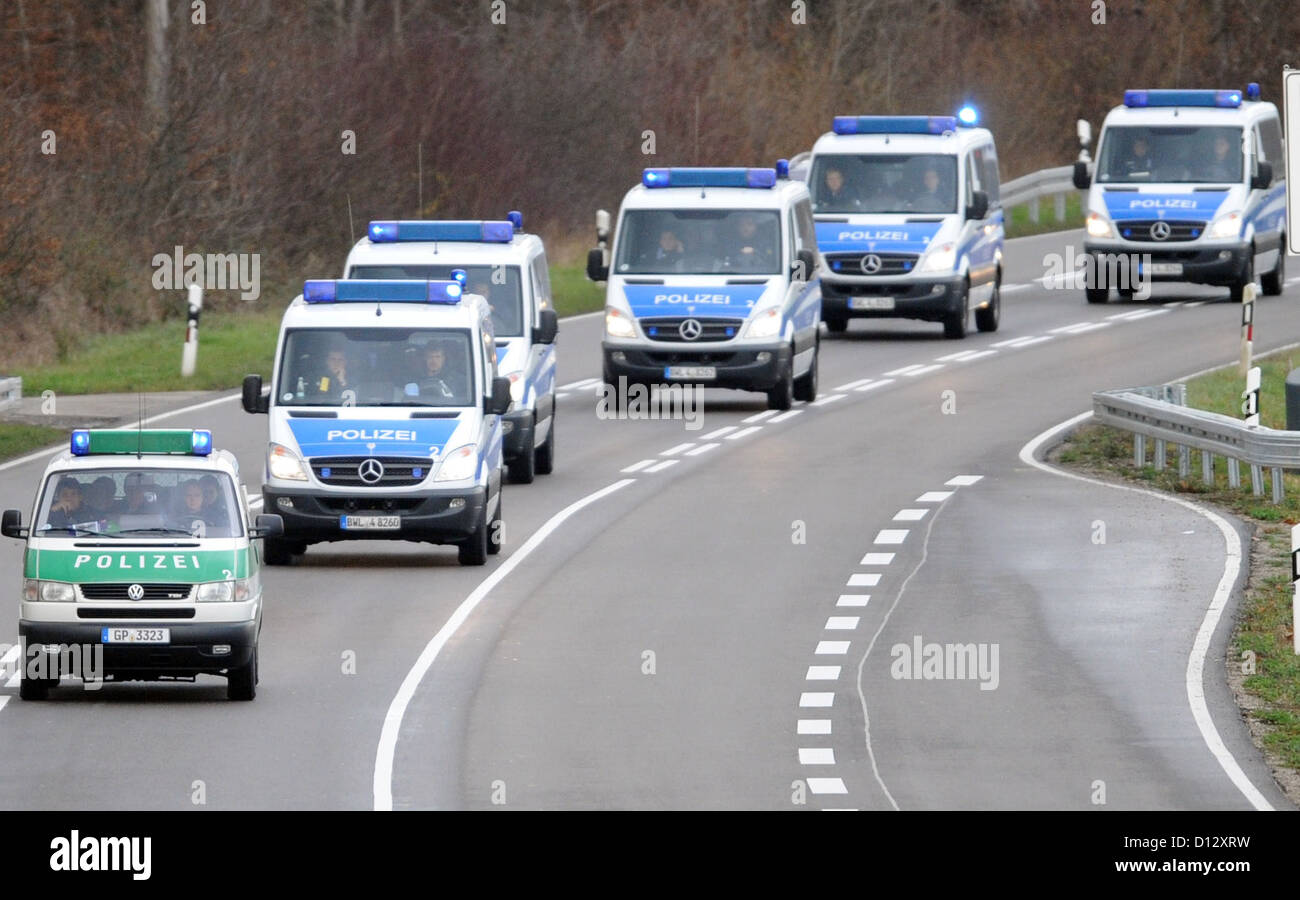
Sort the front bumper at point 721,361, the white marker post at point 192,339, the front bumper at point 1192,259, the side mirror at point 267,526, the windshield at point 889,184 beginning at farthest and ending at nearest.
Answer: the front bumper at point 1192,259
the windshield at point 889,184
the white marker post at point 192,339
the front bumper at point 721,361
the side mirror at point 267,526

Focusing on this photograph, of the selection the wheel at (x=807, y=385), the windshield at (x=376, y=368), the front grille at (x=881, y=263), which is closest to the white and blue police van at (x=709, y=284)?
the wheel at (x=807, y=385)

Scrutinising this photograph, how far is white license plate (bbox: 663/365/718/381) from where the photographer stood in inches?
1298

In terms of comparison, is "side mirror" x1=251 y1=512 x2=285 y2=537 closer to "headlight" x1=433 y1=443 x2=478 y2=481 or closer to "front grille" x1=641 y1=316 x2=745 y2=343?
"headlight" x1=433 y1=443 x2=478 y2=481

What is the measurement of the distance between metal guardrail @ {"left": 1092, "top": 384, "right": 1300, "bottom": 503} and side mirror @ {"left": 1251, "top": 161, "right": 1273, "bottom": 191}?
38.5 feet

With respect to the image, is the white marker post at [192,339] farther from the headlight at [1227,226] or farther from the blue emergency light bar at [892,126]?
the headlight at [1227,226]

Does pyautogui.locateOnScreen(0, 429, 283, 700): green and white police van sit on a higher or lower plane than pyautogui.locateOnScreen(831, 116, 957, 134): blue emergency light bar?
lower

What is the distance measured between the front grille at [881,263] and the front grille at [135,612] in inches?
867

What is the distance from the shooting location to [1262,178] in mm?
42312

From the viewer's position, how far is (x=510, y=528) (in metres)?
25.6

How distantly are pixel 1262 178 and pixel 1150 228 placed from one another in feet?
5.57

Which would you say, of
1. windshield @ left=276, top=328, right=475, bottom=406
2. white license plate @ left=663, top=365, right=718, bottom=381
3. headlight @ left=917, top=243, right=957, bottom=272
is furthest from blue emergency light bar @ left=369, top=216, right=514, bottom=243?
headlight @ left=917, top=243, right=957, bottom=272

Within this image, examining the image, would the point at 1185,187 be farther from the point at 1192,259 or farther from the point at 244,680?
the point at 244,680

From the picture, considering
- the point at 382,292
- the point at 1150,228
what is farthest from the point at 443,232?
the point at 1150,228

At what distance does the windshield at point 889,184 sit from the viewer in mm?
39156
